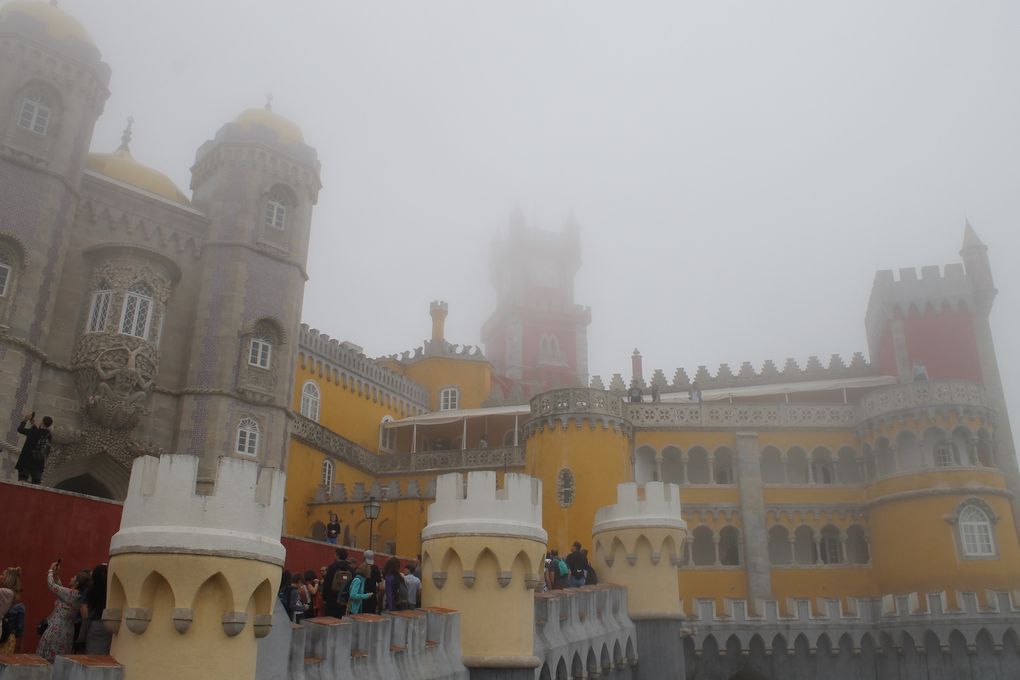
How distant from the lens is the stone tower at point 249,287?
26844mm

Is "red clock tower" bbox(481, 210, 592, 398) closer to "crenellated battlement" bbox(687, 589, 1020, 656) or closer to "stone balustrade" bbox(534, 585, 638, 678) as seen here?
"crenellated battlement" bbox(687, 589, 1020, 656)

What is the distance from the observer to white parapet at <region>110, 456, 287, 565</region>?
29.1 feet

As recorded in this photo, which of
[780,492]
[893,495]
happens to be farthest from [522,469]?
[893,495]

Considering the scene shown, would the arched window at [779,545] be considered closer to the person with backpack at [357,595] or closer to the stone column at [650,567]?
the stone column at [650,567]

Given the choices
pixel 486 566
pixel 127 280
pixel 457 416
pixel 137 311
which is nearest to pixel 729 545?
pixel 457 416

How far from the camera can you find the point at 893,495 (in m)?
→ 32.9

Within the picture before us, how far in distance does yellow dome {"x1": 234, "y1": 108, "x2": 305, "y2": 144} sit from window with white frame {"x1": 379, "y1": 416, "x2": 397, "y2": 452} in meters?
16.3

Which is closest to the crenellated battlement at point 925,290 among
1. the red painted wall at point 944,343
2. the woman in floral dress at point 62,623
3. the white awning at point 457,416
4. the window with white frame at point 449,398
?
the red painted wall at point 944,343

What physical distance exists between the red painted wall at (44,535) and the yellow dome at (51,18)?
16.1m

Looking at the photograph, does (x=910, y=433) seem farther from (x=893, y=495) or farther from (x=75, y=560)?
(x=75, y=560)

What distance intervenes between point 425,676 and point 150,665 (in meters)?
4.18

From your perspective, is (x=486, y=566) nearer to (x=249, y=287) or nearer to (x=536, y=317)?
(x=249, y=287)

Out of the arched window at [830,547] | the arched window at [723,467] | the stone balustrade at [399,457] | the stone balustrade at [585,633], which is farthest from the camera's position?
the stone balustrade at [399,457]

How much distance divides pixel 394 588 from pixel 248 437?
15.3m
